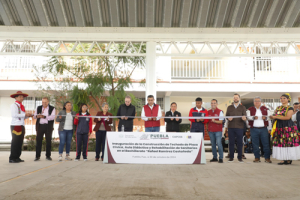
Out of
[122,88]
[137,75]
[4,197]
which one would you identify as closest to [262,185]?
[4,197]

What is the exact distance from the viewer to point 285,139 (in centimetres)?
657

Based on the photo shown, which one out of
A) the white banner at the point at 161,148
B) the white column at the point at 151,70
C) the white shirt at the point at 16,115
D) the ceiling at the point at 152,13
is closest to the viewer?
the white banner at the point at 161,148

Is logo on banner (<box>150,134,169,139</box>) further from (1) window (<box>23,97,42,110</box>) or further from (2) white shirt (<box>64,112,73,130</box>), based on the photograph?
(1) window (<box>23,97,42,110</box>)

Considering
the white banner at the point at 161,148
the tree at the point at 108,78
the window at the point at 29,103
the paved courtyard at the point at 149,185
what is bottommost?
the paved courtyard at the point at 149,185

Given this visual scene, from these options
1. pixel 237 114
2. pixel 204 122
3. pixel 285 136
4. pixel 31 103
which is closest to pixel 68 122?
pixel 204 122

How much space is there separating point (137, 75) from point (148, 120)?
889 cm

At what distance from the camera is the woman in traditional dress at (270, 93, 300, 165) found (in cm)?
648

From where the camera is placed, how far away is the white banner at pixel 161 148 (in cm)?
638

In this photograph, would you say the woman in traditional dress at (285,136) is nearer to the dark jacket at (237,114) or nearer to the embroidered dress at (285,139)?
the embroidered dress at (285,139)

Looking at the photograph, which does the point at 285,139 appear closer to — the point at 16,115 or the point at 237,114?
the point at 237,114

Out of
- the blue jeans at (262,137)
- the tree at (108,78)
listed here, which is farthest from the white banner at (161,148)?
the tree at (108,78)

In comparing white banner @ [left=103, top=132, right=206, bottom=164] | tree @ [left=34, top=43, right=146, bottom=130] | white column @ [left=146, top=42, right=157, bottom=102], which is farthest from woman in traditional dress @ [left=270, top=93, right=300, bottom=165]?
tree @ [left=34, top=43, right=146, bottom=130]

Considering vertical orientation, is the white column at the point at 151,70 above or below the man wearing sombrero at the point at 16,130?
above

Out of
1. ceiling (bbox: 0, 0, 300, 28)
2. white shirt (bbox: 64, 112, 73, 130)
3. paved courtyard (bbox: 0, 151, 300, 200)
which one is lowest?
paved courtyard (bbox: 0, 151, 300, 200)
